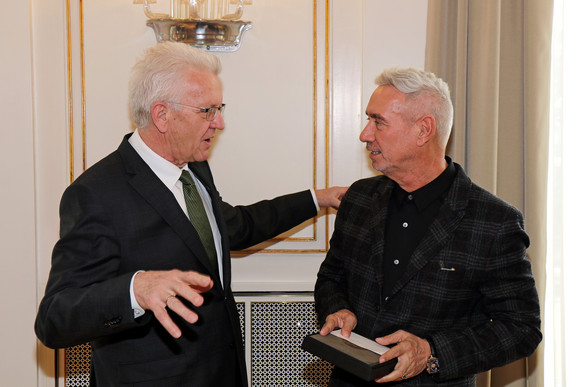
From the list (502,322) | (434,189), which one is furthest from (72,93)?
(502,322)

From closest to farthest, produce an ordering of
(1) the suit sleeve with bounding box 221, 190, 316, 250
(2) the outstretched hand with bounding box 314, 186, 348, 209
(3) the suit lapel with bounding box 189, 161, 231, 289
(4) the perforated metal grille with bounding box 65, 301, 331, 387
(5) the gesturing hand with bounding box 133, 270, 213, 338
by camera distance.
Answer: (5) the gesturing hand with bounding box 133, 270, 213, 338
(3) the suit lapel with bounding box 189, 161, 231, 289
(1) the suit sleeve with bounding box 221, 190, 316, 250
(2) the outstretched hand with bounding box 314, 186, 348, 209
(4) the perforated metal grille with bounding box 65, 301, 331, 387

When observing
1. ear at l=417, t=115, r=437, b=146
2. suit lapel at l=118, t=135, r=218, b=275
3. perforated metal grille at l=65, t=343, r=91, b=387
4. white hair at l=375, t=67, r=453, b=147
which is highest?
white hair at l=375, t=67, r=453, b=147

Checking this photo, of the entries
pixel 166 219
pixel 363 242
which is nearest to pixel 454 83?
pixel 363 242

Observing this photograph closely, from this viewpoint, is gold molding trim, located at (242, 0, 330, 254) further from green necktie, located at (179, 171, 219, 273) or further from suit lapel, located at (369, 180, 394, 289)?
green necktie, located at (179, 171, 219, 273)

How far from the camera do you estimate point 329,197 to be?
2938 mm

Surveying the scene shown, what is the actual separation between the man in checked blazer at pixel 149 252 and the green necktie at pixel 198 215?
0.02 meters

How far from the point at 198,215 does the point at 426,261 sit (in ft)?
2.86

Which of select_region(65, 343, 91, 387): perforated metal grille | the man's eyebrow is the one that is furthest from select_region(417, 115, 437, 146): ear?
select_region(65, 343, 91, 387): perforated metal grille

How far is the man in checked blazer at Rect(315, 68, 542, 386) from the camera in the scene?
204cm

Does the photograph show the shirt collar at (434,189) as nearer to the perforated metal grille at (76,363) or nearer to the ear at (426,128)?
the ear at (426,128)

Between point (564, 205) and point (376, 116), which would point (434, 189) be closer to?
point (376, 116)

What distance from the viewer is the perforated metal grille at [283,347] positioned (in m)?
3.23

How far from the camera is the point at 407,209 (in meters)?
2.29

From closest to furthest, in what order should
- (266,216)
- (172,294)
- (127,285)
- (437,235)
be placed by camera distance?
(172,294)
(127,285)
(437,235)
(266,216)
